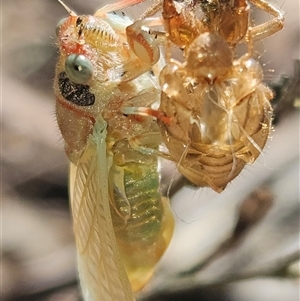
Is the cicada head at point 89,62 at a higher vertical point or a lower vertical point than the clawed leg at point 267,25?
lower

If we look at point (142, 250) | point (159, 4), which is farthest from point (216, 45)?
point (142, 250)

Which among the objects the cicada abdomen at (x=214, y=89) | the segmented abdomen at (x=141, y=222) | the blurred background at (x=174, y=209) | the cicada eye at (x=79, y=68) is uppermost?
the cicada abdomen at (x=214, y=89)

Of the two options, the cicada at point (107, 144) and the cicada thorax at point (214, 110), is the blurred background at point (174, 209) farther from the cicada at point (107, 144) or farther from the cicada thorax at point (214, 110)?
the cicada thorax at point (214, 110)

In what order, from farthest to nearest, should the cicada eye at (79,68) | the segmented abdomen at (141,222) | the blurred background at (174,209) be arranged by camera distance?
the blurred background at (174,209) → the segmented abdomen at (141,222) → the cicada eye at (79,68)

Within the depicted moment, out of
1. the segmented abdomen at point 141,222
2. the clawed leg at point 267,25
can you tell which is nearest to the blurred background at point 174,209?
the segmented abdomen at point 141,222

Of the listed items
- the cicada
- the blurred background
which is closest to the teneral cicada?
the cicada

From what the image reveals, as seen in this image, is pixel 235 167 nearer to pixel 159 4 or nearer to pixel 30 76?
pixel 159 4
